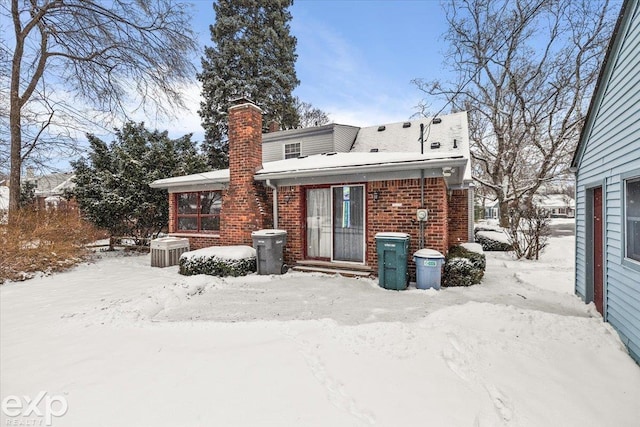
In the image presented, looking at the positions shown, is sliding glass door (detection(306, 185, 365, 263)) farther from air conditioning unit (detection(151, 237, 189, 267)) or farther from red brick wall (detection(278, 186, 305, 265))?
air conditioning unit (detection(151, 237, 189, 267))

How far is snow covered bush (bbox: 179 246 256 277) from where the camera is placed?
23.7 ft

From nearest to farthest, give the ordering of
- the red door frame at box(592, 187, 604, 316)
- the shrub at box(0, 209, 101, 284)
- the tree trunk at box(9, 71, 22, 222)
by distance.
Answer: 1. the red door frame at box(592, 187, 604, 316)
2. the shrub at box(0, 209, 101, 284)
3. the tree trunk at box(9, 71, 22, 222)

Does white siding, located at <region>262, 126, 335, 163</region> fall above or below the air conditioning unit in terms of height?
above

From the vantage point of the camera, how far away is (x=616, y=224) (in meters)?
3.84

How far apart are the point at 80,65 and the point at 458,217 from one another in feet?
49.1

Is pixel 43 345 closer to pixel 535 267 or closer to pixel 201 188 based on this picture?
pixel 201 188

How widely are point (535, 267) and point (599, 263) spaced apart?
467 centimetres

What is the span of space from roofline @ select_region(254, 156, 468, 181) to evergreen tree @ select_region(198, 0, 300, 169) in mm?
15055

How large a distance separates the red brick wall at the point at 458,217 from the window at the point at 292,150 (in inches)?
320

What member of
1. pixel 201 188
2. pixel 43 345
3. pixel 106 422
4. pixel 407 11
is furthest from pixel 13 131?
pixel 407 11

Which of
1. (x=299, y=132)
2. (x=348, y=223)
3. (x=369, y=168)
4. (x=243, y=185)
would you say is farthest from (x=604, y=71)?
(x=299, y=132)

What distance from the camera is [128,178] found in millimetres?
11039

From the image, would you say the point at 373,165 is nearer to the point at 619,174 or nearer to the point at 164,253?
the point at 619,174

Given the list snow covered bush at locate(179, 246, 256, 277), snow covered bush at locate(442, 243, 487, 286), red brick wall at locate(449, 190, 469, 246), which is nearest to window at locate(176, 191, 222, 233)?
snow covered bush at locate(179, 246, 256, 277)
